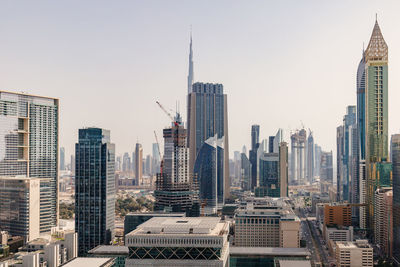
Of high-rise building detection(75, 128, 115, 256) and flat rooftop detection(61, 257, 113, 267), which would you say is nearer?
flat rooftop detection(61, 257, 113, 267)

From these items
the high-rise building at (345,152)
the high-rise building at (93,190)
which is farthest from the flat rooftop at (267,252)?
the high-rise building at (345,152)

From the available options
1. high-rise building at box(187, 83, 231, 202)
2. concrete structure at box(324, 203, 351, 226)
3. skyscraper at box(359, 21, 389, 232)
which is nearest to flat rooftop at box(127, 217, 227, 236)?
concrete structure at box(324, 203, 351, 226)

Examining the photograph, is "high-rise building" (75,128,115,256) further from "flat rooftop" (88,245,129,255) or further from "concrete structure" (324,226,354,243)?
"concrete structure" (324,226,354,243)

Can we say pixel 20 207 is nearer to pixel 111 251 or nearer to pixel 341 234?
pixel 111 251

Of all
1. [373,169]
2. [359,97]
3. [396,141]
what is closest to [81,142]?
[396,141]

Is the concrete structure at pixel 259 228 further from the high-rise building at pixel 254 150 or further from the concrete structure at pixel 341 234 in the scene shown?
the high-rise building at pixel 254 150

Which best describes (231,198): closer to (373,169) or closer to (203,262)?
(373,169)

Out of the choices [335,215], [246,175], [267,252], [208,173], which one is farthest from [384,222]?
[246,175]
